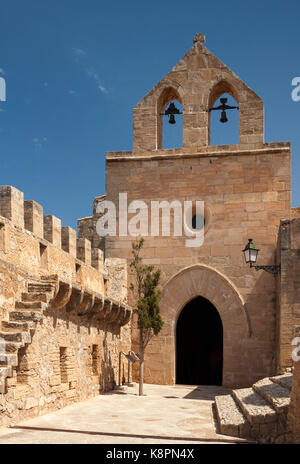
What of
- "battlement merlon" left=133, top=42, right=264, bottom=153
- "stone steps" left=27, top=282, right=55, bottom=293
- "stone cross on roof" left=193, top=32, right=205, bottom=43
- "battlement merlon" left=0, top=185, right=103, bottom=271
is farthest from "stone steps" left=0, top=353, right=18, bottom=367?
"stone cross on roof" left=193, top=32, right=205, bottom=43

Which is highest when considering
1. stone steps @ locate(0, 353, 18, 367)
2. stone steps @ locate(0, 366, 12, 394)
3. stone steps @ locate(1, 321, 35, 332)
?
stone steps @ locate(1, 321, 35, 332)

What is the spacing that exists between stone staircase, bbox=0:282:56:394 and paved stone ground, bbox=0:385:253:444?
0.74 metres

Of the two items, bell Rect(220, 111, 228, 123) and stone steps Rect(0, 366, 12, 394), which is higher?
bell Rect(220, 111, 228, 123)

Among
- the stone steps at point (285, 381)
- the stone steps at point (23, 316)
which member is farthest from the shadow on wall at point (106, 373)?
the stone steps at point (23, 316)

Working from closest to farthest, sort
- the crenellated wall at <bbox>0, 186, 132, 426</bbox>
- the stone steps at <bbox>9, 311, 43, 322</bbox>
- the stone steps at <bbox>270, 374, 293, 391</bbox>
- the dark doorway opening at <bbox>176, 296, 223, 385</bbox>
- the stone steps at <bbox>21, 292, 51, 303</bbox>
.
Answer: the crenellated wall at <bbox>0, 186, 132, 426</bbox>, the stone steps at <bbox>9, 311, 43, 322</bbox>, the stone steps at <bbox>21, 292, 51, 303</bbox>, the stone steps at <bbox>270, 374, 293, 391</bbox>, the dark doorway opening at <bbox>176, 296, 223, 385</bbox>

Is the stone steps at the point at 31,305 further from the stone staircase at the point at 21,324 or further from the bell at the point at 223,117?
the bell at the point at 223,117

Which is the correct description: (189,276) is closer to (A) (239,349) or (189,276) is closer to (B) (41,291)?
(A) (239,349)

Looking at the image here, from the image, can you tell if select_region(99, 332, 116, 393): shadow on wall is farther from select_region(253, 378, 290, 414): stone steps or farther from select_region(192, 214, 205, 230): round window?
select_region(192, 214, 205, 230): round window

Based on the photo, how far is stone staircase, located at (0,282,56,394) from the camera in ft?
22.2

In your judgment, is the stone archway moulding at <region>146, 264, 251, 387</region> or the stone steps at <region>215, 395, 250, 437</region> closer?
the stone steps at <region>215, 395, 250, 437</region>

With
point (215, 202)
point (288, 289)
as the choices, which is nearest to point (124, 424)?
point (288, 289)

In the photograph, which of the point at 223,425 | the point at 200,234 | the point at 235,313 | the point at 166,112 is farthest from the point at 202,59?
the point at 223,425

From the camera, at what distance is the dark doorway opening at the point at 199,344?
17.2 metres

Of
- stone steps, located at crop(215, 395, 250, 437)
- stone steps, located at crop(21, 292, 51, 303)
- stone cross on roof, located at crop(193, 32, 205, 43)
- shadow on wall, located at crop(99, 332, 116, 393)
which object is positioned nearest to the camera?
stone steps, located at crop(215, 395, 250, 437)
